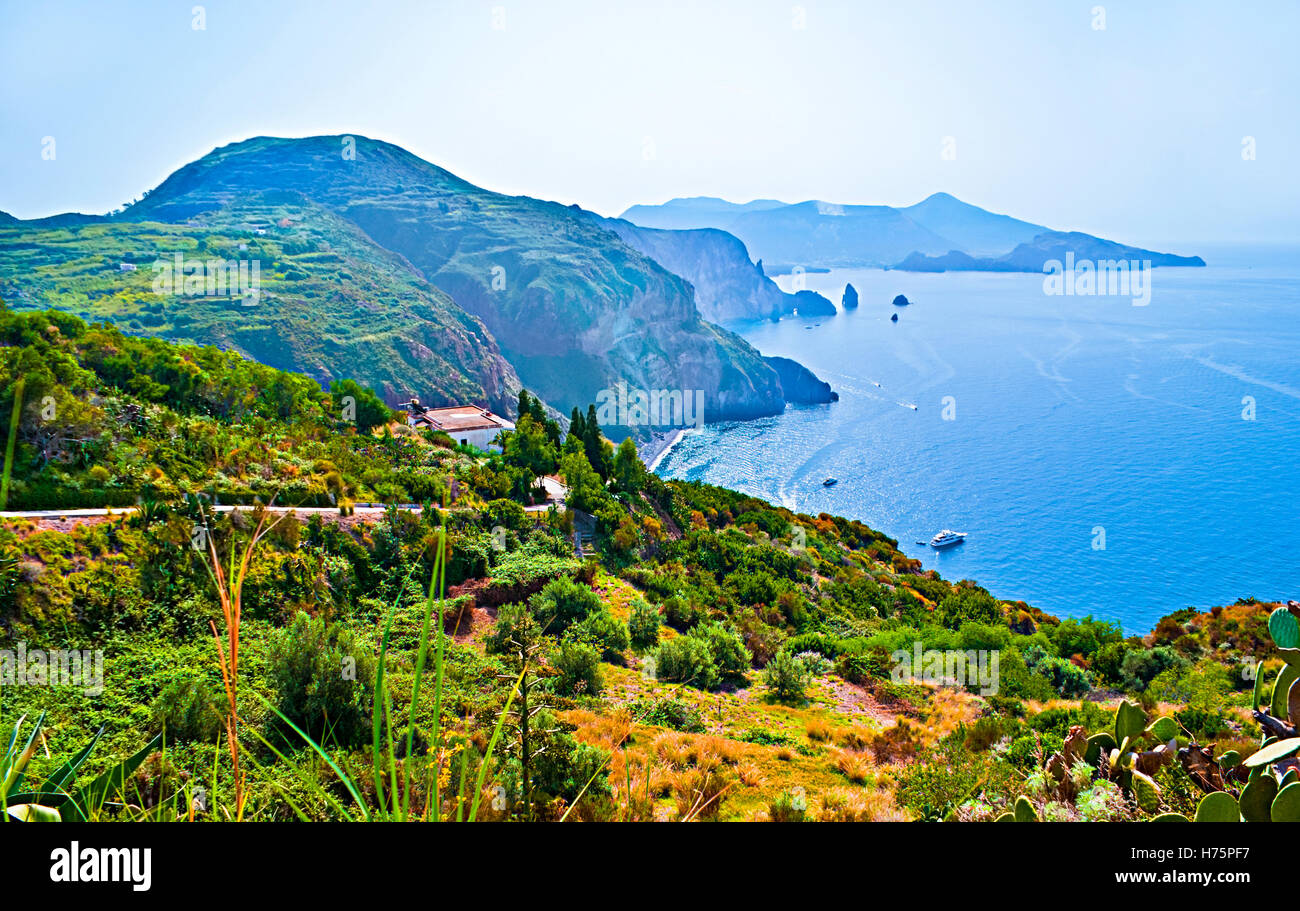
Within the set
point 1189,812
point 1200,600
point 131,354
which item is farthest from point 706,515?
point 1200,600

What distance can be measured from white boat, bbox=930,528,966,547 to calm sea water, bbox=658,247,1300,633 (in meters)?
1.18

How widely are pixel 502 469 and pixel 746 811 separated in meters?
18.3

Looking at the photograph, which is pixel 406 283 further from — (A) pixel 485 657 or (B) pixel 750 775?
(B) pixel 750 775

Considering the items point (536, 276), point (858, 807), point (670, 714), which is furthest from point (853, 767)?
point (536, 276)

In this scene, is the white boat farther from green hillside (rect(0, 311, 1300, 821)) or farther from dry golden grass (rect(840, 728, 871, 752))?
dry golden grass (rect(840, 728, 871, 752))

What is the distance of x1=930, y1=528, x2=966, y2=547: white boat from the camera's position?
175 ft

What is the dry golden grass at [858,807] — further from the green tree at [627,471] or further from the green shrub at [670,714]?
the green tree at [627,471]

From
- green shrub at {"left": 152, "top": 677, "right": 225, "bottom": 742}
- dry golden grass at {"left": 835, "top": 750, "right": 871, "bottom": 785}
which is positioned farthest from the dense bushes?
green shrub at {"left": 152, "top": 677, "right": 225, "bottom": 742}

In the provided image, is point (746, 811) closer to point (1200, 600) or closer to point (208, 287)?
point (1200, 600)

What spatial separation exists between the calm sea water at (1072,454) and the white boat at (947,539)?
1182 mm

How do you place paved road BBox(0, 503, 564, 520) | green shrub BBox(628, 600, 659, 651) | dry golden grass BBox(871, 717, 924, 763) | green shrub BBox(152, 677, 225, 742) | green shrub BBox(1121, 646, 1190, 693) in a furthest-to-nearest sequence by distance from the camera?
green shrub BBox(1121, 646, 1190, 693) → green shrub BBox(628, 600, 659, 651) → paved road BBox(0, 503, 564, 520) → dry golden grass BBox(871, 717, 924, 763) → green shrub BBox(152, 677, 225, 742)

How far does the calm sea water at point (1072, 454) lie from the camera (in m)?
48.2

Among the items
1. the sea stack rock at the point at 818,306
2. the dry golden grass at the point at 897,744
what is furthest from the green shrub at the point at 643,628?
the sea stack rock at the point at 818,306

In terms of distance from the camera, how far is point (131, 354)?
2016cm
